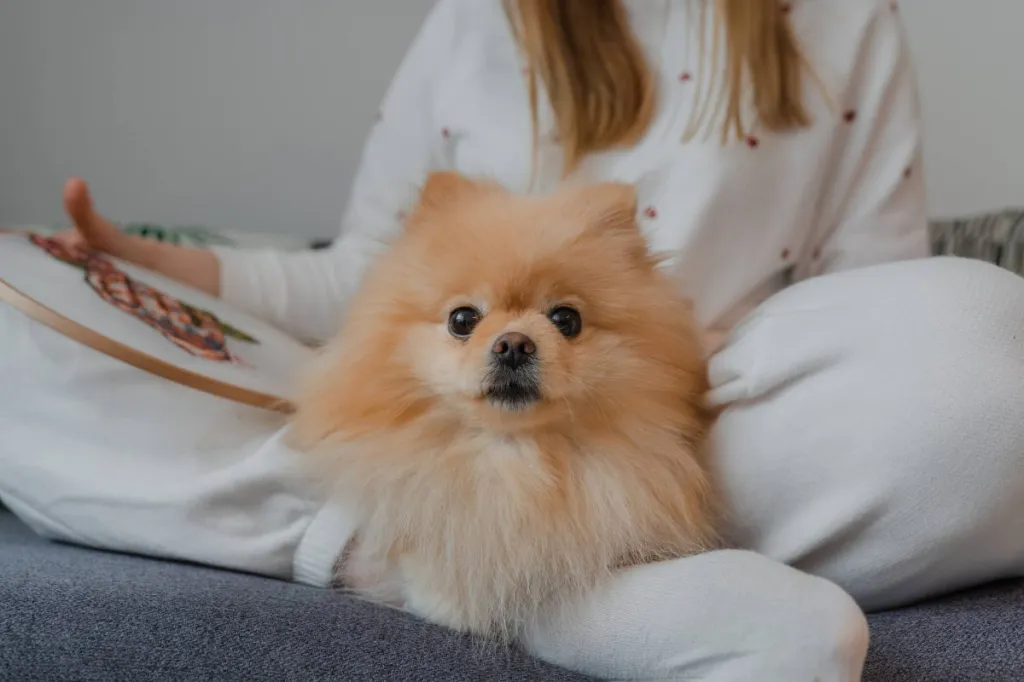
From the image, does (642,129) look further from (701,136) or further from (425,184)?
(425,184)

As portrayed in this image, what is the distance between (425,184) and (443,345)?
204mm

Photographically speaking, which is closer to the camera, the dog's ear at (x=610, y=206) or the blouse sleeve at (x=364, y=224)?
the dog's ear at (x=610, y=206)

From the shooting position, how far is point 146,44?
6.26 feet

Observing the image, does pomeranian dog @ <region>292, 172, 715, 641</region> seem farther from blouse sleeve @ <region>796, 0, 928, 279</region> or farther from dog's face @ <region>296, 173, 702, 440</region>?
blouse sleeve @ <region>796, 0, 928, 279</region>

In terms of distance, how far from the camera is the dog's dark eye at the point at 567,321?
79 centimetres

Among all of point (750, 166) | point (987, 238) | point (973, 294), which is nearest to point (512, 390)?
point (973, 294)

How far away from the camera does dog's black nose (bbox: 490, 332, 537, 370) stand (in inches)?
28.2

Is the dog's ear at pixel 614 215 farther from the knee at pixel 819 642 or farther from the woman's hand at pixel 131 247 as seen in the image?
the woman's hand at pixel 131 247

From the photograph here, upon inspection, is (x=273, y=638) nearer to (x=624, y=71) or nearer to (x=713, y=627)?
(x=713, y=627)

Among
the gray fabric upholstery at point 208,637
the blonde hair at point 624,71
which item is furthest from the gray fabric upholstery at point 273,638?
the blonde hair at point 624,71

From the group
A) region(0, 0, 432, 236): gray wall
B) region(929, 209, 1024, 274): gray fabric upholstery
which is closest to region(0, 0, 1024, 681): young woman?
region(929, 209, 1024, 274): gray fabric upholstery

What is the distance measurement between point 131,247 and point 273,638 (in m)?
0.63

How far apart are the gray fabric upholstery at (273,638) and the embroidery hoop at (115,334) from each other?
0.21m

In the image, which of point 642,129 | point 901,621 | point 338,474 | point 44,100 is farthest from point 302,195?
point 901,621
